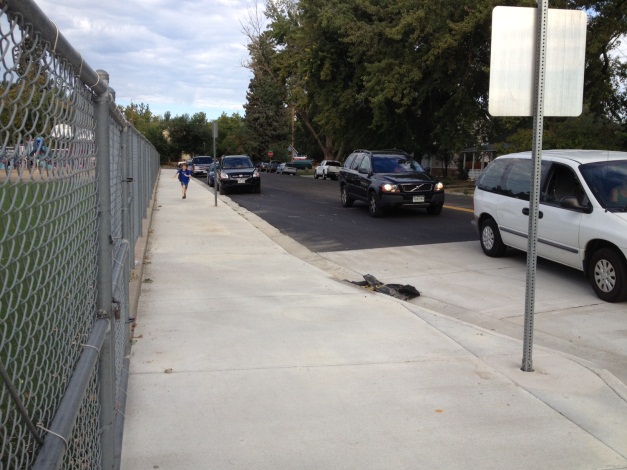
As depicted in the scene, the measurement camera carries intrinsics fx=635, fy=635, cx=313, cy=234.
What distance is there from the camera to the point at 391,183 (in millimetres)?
16422

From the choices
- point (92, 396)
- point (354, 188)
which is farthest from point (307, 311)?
point (354, 188)

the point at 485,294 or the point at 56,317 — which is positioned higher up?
the point at 56,317

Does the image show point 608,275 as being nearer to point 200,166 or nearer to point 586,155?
point 586,155

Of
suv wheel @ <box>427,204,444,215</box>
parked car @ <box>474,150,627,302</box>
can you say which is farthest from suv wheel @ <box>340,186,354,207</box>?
parked car @ <box>474,150,627,302</box>

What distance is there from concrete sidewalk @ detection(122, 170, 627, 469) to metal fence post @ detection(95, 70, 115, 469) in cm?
77

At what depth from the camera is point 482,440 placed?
3.98 meters

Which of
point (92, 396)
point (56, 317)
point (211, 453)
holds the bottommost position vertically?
point (211, 453)

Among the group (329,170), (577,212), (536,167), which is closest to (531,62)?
(536,167)

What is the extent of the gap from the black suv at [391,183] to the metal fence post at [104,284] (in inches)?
532

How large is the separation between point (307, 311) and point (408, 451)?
3267 mm

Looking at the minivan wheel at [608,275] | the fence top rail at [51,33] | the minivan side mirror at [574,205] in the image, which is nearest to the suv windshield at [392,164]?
the minivan side mirror at [574,205]

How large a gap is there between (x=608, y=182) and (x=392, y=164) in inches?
378

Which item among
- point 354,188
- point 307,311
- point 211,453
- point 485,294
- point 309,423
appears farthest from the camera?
point 354,188

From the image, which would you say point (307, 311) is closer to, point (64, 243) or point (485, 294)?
point (485, 294)
